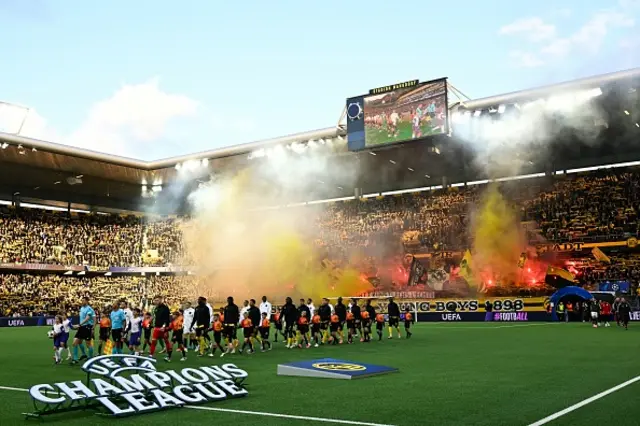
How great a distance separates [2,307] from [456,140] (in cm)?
3602

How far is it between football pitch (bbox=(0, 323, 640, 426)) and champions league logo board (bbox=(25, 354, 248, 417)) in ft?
0.56

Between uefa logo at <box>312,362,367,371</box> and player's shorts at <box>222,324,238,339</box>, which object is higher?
player's shorts at <box>222,324,238,339</box>

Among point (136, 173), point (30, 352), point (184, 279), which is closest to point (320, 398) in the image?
point (30, 352)

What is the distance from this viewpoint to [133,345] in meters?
19.0

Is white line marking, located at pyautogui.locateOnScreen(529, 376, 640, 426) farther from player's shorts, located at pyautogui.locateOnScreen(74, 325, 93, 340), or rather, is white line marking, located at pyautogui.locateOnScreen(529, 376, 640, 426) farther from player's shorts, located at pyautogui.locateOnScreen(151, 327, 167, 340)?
player's shorts, located at pyautogui.locateOnScreen(74, 325, 93, 340)

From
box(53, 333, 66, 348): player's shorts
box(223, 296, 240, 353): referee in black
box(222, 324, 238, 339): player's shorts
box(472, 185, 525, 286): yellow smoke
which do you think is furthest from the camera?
box(472, 185, 525, 286): yellow smoke

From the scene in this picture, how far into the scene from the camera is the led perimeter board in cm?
3481

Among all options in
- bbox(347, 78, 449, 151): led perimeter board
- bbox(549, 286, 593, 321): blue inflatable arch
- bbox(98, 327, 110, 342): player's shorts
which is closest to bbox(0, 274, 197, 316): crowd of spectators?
bbox(347, 78, 449, 151): led perimeter board

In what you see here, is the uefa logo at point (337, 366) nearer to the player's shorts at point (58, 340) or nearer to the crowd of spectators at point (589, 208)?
the player's shorts at point (58, 340)

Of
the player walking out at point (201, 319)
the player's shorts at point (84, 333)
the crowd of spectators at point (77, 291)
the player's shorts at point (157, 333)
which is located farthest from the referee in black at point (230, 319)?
the crowd of spectators at point (77, 291)

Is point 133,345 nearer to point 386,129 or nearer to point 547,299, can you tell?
point 386,129

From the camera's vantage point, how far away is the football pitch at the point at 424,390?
28.7 ft

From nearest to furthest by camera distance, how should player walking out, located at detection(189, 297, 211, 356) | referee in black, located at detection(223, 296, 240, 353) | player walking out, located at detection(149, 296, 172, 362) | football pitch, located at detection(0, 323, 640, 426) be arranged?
football pitch, located at detection(0, 323, 640, 426), player walking out, located at detection(149, 296, 172, 362), player walking out, located at detection(189, 297, 211, 356), referee in black, located at detection(223, 296, 240, 353)

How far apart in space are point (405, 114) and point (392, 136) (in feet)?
4.73
